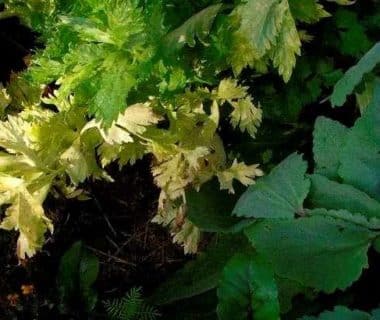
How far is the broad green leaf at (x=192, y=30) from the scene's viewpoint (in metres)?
1.10

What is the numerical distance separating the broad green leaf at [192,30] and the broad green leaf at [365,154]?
30 centimetres

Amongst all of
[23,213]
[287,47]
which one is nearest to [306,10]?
[287,47]

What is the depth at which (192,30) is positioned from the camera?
1103 millimetres

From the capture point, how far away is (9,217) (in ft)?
3.91

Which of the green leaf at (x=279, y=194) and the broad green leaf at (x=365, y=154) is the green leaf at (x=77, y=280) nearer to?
the green leaf at (x=279, y=194)

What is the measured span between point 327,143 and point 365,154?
11cm

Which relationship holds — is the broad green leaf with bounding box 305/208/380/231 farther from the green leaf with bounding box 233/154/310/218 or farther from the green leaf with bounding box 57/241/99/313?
the green leaf with bounding box 57/241/99/313

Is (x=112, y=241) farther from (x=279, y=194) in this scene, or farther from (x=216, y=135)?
(x=279, y=194)

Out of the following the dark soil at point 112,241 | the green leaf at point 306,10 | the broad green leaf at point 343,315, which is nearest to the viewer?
the broad green leaf at point 343,315

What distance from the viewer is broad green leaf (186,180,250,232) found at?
124cm

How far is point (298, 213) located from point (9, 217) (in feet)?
1.65

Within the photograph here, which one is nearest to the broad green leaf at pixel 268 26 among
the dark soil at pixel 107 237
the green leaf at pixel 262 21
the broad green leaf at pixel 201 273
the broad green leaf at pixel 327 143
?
the green leaf at pixel 262 21

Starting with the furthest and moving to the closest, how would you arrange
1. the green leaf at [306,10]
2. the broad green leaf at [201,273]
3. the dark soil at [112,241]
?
the dark soil at [112,241] < the broad green leaf at [201,273] < the green leaf at [306,10]

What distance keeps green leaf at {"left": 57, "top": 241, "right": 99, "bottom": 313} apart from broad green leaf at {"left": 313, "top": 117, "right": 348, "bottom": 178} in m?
0.53
